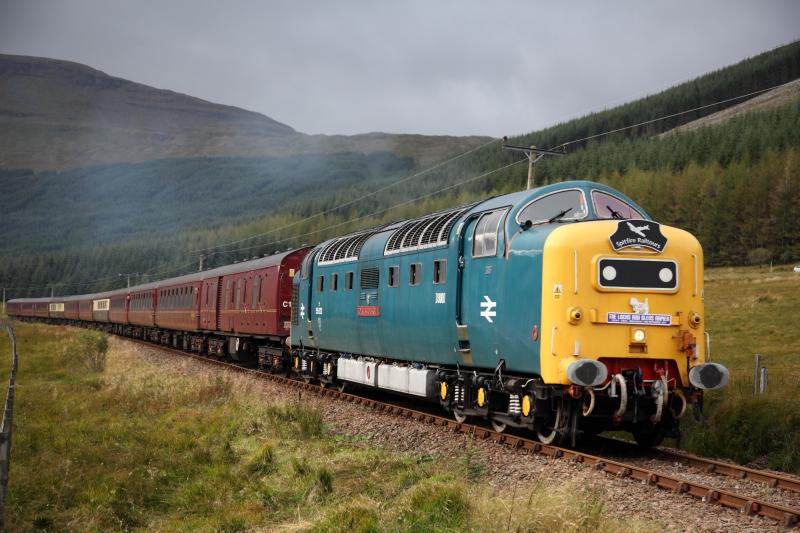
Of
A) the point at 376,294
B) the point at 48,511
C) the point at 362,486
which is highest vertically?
the point at 376,294

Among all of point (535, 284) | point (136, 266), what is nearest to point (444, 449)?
point (535, 284)

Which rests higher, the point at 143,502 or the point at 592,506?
the point at 592,506

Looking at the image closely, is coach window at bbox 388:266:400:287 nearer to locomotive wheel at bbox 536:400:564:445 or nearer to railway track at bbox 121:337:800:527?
railway track at bbox 121:337:800:527

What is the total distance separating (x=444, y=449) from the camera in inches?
483

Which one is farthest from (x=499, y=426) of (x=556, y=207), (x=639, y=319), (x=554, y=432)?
(x=556, y=207)

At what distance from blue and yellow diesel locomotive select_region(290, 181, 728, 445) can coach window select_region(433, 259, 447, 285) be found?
0.8 inches

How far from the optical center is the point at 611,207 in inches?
498

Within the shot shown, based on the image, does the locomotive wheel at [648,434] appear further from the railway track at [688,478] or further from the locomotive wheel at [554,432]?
the locomotive wheel at [554,432]

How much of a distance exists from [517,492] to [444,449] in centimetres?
370

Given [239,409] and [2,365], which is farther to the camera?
[2,365]

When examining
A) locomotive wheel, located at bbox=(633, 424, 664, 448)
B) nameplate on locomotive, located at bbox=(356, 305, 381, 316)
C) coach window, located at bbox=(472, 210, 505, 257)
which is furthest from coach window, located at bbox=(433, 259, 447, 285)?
locomotive wheel, located at bbox=(633, 424, 664, 448)

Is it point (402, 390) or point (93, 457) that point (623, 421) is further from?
point (93, 457)

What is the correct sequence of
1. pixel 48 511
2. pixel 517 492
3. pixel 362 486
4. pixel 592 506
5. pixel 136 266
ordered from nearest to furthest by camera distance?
1. pixel 592 506
2. pixel 517 492
3. pixel 362 486
4. pixel 48 511
5. pixel 136 266

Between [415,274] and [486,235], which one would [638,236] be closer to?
[486,235]
